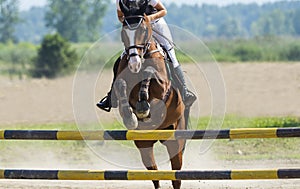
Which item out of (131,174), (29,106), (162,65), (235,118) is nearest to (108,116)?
(235,118)

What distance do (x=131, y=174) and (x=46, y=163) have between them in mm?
6387

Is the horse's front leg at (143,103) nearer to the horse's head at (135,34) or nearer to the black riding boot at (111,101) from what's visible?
the horse's head at (135,34)

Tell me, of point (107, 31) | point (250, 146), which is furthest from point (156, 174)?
point (107, 31)

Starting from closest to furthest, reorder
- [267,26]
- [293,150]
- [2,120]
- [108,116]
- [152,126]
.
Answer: [152,126] < [293,150] < [108,116] < [2,120] < [267,26]

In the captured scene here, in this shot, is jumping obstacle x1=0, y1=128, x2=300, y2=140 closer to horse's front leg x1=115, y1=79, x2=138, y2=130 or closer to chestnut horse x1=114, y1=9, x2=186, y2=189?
horse's front leg x1=115, y1=79, x2=138, y2=130

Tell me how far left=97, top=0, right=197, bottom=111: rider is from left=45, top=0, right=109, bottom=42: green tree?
3442 inches

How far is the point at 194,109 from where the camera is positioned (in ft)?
37.5

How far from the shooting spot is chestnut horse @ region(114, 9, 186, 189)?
9.26 m

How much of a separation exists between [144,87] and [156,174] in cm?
130

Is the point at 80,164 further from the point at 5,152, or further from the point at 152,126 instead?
the point at 152,126

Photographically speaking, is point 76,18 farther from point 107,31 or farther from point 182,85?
point 182,85

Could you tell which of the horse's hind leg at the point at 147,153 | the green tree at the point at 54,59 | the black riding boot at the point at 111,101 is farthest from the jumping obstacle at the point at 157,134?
the green tree at the point at 54,59

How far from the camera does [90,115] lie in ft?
37.9

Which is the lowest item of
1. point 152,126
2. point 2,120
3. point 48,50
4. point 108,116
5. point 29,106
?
point 48,50
